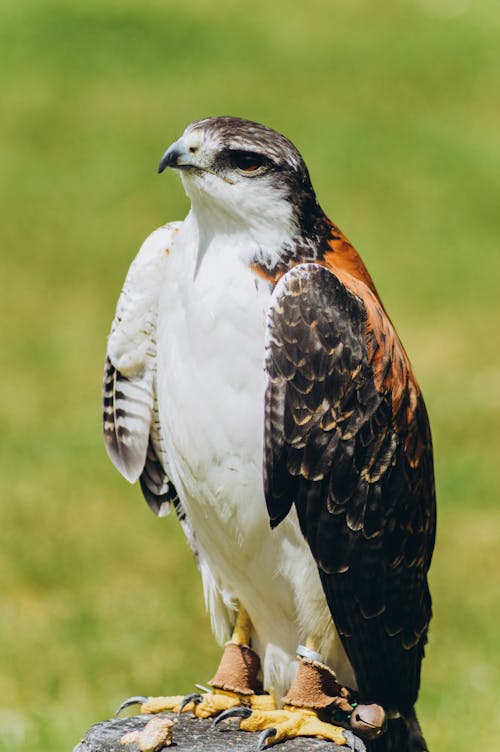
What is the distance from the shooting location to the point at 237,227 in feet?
14.7

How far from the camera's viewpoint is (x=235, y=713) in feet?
16.0

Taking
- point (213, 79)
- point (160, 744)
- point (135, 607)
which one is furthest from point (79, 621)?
point (213, 79)

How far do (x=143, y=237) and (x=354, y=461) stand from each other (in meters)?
12.7

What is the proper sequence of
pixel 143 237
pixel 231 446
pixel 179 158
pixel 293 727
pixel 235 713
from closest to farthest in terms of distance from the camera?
pixel 179 158 → pixel 231 446 → pixel 293 727 → pixel 235 713 → pixel 143 237

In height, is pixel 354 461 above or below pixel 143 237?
below

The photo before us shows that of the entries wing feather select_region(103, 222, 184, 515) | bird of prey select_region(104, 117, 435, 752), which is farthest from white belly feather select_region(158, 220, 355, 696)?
wing feather select_region(103, 222, 184, 515)

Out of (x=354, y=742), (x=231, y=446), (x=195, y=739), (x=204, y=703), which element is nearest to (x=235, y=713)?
(x=204, y=703)

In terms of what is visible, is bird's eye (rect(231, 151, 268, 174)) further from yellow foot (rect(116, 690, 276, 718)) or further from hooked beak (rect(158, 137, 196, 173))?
yellow foot (rect(116, 690, 276, 718))

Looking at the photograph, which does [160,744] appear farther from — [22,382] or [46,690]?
[22,382]

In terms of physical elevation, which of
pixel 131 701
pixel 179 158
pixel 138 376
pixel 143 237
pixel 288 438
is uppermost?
pixel 143 237

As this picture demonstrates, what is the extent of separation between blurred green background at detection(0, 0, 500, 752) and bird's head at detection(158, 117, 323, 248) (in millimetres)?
3509

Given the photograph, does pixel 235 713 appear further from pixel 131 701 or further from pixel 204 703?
pixel 131 701

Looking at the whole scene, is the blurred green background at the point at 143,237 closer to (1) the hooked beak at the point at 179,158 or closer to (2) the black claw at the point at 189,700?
(2) the black claw at the point at 189,700

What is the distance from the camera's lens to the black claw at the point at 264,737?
457 cm
